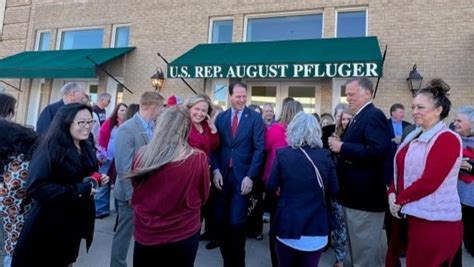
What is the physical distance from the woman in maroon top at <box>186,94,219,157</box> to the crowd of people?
1cm

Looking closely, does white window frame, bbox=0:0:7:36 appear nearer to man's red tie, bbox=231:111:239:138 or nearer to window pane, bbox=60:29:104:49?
window pane, bbox=60:29:104:49

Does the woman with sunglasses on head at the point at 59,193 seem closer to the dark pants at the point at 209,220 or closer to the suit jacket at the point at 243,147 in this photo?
the suit jacket at the point at 243,147

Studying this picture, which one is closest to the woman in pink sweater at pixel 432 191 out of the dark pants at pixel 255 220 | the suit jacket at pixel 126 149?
the suit jacket at pixel 126 149

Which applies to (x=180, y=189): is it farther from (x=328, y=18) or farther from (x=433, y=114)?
(x=328, y=18)

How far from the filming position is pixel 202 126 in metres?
3.64

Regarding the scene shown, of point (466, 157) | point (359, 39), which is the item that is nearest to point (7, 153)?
point (466, 157)

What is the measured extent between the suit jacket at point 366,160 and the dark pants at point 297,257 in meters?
0.63

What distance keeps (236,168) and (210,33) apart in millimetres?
7134

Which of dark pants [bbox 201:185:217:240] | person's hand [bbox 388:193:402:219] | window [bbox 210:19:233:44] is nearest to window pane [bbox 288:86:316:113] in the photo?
window [bbox 210:19:233:44]

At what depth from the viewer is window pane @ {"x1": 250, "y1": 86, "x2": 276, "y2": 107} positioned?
365 inches

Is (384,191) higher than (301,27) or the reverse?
the reverse

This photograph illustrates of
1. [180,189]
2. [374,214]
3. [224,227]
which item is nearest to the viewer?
[180,189]

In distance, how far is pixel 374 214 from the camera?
2.95m

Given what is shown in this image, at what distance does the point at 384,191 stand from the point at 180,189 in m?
1.90
